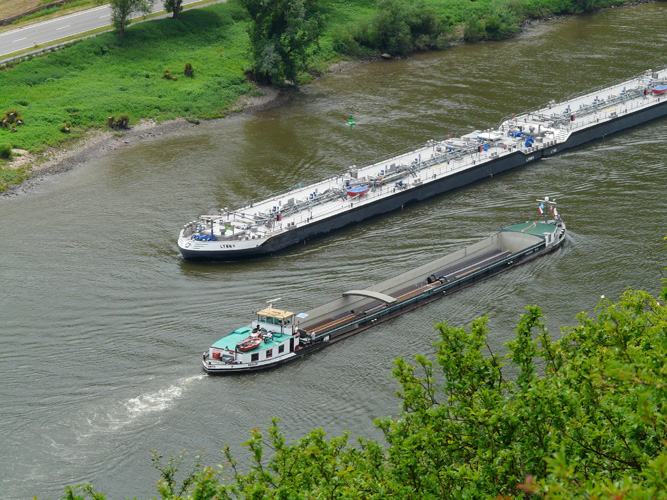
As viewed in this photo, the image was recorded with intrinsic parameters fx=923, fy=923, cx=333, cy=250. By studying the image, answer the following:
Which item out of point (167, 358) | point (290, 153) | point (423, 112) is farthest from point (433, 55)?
point (167, 358)

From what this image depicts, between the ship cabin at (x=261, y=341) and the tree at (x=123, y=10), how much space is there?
204 feet

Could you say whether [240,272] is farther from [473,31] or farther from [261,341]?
[473,31]

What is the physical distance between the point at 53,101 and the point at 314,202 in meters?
35.1

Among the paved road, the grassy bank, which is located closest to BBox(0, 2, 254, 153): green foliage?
the grassy bank

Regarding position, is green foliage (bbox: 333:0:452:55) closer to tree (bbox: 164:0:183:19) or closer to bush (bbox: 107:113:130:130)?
tree (bbox: 164:0:183:19)

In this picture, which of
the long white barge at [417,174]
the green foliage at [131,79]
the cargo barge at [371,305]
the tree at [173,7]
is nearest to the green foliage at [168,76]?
the green foliage at [131,79]

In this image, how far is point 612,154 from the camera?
81250mm

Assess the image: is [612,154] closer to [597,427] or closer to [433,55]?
[433,55]

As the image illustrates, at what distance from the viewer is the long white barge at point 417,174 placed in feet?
209

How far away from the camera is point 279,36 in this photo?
100562 mm

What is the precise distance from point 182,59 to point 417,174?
41.2 m

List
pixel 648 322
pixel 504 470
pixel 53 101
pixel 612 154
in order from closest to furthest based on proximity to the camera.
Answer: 1. pixel 504 470
2. pixel 648 322
3. pixel 612 154
4. pixel 53 101

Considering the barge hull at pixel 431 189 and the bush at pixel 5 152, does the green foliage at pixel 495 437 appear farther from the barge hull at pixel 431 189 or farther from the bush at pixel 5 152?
the bush at pixel 5 152

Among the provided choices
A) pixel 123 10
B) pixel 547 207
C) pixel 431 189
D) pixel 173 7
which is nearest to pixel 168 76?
pixel 123 10
